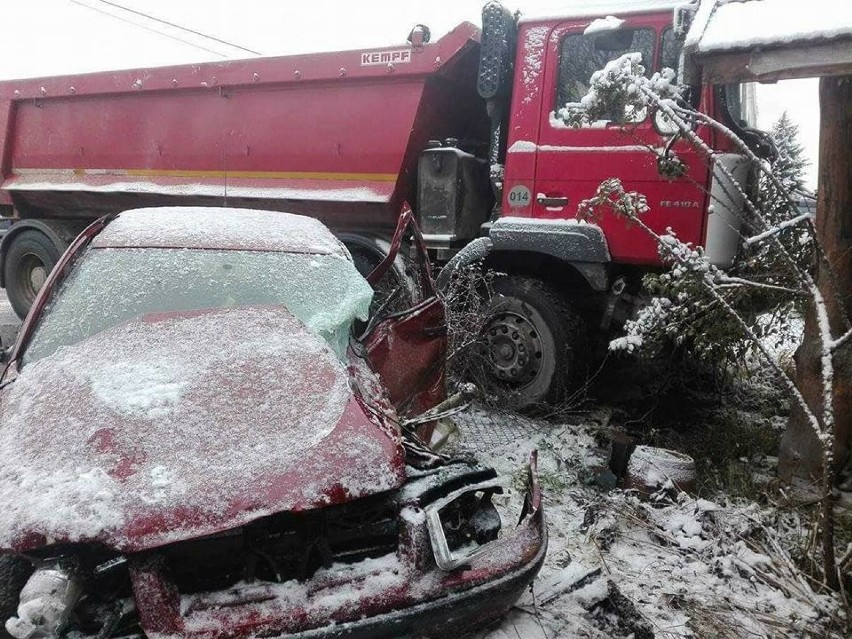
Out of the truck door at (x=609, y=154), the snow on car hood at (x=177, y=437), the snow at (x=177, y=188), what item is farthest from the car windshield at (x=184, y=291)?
the snow at (x=177, y=188)

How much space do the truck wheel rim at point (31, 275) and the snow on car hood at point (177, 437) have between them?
5767 mm

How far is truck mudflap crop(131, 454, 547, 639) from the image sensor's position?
1.71 meters

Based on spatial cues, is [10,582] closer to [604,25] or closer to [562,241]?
[562,241]

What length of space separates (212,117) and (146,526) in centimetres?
501

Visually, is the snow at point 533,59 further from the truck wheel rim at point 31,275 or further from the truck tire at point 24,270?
the truck wheel rim at point 31,275

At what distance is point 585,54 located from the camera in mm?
4344

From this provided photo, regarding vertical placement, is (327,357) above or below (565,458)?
above

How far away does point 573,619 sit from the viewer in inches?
93.6

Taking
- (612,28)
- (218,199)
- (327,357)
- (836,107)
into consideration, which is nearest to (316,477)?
(327,357)

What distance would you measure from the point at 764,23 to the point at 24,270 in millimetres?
7978

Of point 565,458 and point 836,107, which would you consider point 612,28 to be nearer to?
point 836,107

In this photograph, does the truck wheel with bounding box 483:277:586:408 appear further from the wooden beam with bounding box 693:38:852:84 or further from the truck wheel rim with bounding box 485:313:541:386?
the wooden beam with bounding box 693:38:852:84

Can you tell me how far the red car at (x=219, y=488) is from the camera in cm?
172

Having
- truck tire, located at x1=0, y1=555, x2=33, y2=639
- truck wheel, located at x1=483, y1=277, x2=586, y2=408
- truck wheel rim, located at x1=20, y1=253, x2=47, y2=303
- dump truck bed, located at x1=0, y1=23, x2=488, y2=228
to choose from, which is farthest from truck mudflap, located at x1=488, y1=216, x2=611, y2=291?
truck wheel rim, located at x1=20, y1=253, x2=47, y2=303
